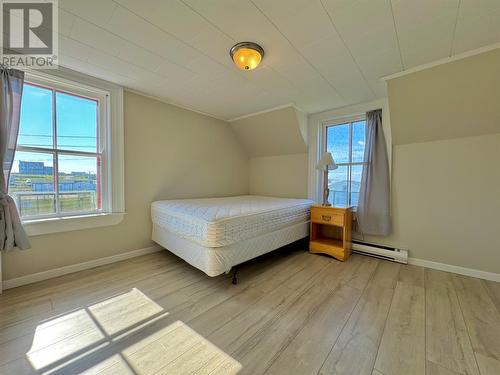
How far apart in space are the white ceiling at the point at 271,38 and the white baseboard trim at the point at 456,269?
Result: 2.16 meters

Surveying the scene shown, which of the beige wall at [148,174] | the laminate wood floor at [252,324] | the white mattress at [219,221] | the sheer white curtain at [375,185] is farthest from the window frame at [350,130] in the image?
the beige wall at [148,174]

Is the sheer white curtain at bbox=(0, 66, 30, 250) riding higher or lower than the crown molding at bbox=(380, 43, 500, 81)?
lower

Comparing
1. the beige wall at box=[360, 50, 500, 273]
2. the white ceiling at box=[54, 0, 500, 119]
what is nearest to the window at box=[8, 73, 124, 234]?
the white ceiling at box=[54, 0, 500, 119]

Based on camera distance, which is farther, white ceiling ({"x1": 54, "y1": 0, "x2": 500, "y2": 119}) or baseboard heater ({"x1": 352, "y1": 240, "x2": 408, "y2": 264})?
baseboard heater ({"x1": 352, "y1": 240, "x2": 408, "y2": 264})

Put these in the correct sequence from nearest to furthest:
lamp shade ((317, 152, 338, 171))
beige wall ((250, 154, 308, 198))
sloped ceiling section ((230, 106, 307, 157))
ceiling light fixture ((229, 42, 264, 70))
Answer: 1. ceiling light fixture ((229, 42, 264, 70))
2. lamp shade ((317, 152, 338, 171))
3. sloped ceiling section ((230, 106, 307, 157))
4. beige wall ((250, 154, 308, 198))

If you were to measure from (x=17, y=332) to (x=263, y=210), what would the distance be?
2045 millimetres

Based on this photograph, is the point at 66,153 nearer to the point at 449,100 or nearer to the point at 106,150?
the point at 106,150

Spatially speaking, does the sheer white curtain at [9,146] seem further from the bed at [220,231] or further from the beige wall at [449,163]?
the beige wall at [449,163]

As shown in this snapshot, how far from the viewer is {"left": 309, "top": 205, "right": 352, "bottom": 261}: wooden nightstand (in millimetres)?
2627

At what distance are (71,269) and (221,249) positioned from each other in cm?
172

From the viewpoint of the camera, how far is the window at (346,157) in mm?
3070

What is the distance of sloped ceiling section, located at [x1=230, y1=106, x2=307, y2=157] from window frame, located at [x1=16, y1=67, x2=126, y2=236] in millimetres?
1909

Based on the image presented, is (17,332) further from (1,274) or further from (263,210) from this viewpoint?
(263,210)

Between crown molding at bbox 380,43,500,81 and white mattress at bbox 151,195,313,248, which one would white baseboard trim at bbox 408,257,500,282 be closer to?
white mattress at bbox 151,195,313,248
